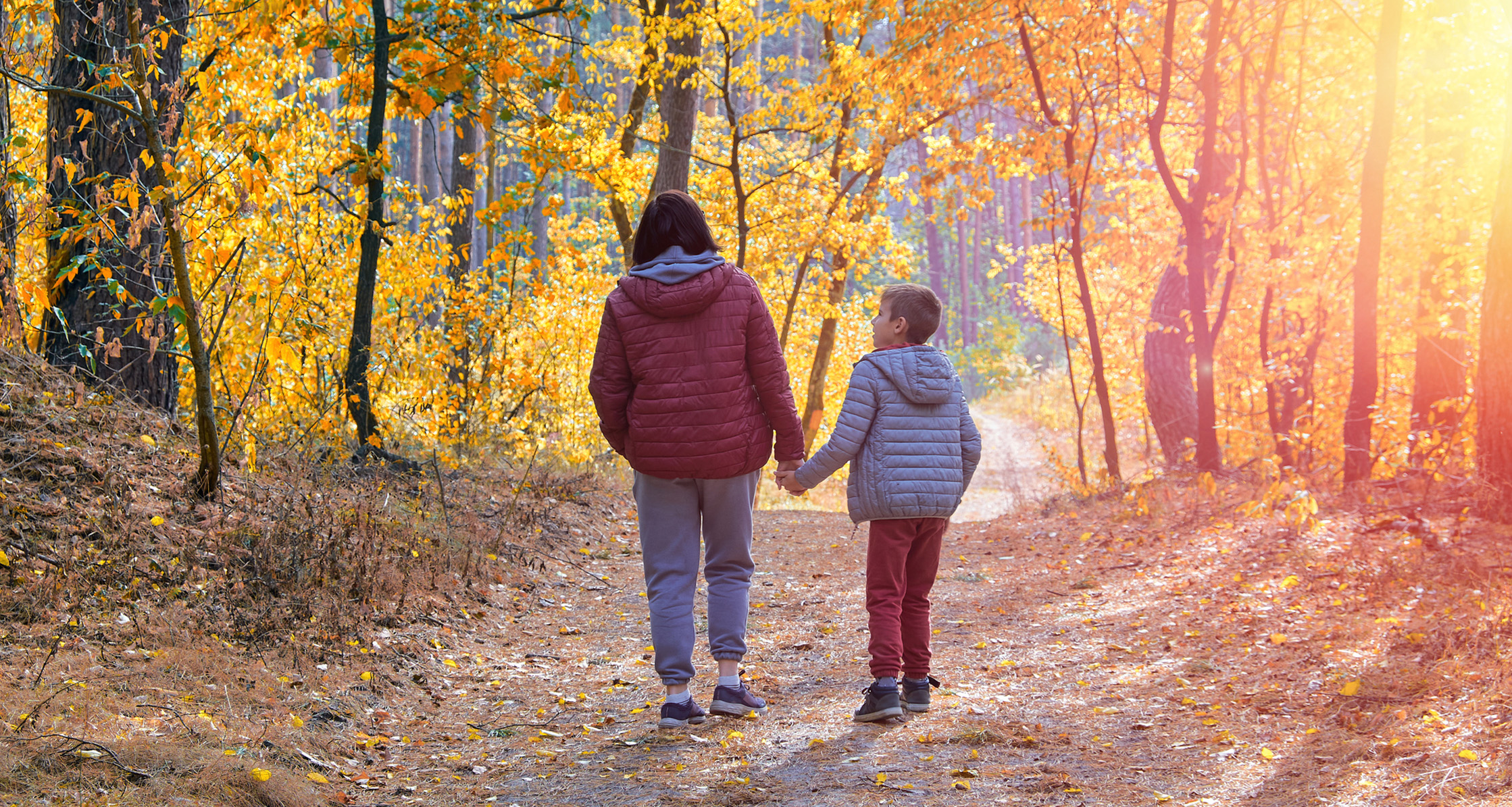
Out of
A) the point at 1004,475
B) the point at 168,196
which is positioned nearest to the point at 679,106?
the point at 168,196

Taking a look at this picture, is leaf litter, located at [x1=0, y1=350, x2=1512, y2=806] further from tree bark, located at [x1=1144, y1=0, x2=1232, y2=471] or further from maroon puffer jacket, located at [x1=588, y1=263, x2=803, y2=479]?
tree bark, located at [x1=1144, y1=0, x2=1232, y2=471]

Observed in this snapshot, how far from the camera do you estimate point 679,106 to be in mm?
11000

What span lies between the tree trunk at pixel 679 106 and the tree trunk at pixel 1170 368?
6165 mm

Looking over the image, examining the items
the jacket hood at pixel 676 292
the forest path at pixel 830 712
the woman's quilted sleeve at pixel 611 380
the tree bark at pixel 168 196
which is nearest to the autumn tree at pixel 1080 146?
the forest path at pixel 830 712

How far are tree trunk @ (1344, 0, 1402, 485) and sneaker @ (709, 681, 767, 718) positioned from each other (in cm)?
542

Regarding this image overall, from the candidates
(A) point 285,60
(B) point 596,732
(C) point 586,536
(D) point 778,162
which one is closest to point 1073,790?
(B) point 596,732

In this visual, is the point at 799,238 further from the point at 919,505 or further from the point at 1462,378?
the point at 919,505

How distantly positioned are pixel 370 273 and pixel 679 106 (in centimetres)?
473

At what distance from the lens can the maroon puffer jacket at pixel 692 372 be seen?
3.68 m

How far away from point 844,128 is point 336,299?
26.5 ft

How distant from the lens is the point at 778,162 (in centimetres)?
1709

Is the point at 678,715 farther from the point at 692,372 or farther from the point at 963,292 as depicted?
the point at 963,292

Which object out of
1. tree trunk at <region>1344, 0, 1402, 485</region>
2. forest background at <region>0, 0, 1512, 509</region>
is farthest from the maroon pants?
tree trunk at <region>1344, 0, 1402, 485</region>

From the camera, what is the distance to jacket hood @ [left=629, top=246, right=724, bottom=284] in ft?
12.0
